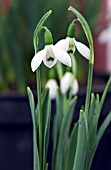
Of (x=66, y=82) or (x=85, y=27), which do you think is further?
(x=66, y=82)

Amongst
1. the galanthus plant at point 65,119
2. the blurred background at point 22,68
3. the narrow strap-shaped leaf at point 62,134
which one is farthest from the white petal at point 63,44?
the blurred background at point 22,68

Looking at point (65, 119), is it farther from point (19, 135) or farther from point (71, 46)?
point (19, 135)

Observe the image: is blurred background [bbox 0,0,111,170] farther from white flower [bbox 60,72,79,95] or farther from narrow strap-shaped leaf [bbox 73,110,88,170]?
narrow strap-shaped leaf [bbox 73,110,88,170]

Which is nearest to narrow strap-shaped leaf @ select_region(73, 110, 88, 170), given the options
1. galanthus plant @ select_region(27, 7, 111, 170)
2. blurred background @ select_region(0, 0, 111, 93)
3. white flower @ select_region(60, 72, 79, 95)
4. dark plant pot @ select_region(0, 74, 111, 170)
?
galanthus plant @ select_region(27, 7, 111, 170)

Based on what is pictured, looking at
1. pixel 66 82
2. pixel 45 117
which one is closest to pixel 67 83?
pixel 66 82

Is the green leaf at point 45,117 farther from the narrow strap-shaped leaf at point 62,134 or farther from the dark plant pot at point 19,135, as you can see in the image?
the dark plant pot at point 19,135

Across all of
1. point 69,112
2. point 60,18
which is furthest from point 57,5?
point 69,112

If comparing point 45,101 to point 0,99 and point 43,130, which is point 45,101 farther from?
point 0,99
